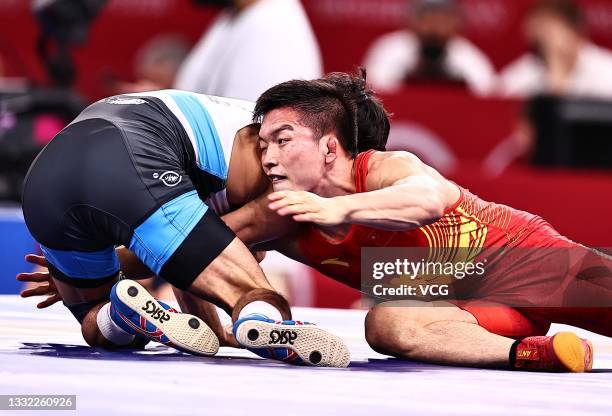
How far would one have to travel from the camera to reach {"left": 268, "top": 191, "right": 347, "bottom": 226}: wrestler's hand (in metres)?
2.90

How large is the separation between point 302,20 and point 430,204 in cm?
257

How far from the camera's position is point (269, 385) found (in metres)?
2.62

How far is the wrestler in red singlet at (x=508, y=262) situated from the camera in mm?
3230

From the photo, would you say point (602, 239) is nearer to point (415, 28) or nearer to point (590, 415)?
point (415, 28)

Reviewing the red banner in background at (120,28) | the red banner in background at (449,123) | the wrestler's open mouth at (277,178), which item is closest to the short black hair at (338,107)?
the wrestler's open mouth at (277,178)

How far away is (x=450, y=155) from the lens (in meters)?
6.75

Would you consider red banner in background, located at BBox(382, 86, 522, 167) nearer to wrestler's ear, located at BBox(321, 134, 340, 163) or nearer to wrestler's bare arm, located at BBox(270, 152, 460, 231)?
wrestler's ear, located at BBox(321, 134, 340, 163)

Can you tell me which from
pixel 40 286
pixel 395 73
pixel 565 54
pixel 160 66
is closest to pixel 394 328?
pixel 40 286

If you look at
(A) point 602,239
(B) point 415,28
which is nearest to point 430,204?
(A) point 602,239

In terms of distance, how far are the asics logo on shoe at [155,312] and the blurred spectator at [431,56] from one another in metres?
4.65

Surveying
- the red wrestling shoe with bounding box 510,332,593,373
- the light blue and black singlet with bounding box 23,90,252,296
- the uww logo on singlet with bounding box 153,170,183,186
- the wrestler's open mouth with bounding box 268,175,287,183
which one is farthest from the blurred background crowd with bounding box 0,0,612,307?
the red wrestling shoe with bounding box 510,332,593,373

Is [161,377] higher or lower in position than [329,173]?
lower

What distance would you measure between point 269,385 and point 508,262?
0.98 metres

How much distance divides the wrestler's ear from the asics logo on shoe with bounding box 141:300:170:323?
2.01ft
